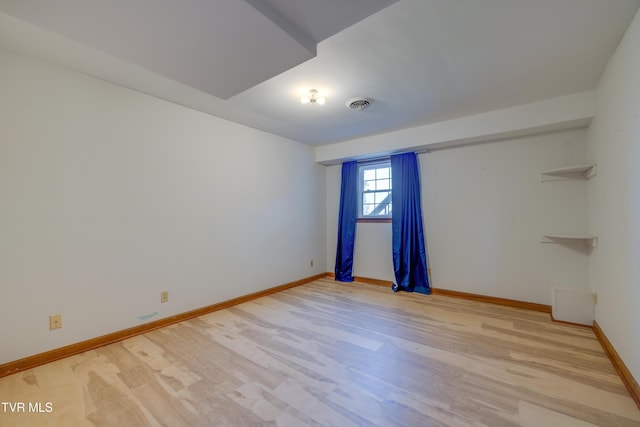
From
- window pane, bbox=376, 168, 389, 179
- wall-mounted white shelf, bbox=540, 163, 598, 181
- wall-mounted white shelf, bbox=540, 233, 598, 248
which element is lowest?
wall-mounted white shelf, bbox=540, 233, 598, 248

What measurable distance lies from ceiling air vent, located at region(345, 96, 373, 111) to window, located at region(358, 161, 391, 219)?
5.68ft

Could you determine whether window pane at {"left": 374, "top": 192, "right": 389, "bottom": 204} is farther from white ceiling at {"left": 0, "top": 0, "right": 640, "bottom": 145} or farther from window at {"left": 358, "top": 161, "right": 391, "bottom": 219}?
white ceiling at {"left": 0, "top": 0, "right": 640, "bottom": 145}

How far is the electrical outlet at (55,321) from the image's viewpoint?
215 cm

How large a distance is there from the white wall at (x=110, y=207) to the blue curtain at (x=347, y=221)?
5.21ft

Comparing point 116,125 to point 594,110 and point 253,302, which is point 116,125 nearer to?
point 253,302

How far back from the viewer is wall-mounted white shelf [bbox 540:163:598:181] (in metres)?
2.72

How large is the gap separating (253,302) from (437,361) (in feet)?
7.77

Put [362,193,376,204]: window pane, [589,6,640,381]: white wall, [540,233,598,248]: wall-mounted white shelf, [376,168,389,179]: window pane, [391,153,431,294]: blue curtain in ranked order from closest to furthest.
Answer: [589,6,640,381]: white wall, [540,233,598,248]: wall-mounted white shelf, [391,153,431,294]: blue curtain, [376,168,389,179]: window pane, [362,193,376,204]: window pane

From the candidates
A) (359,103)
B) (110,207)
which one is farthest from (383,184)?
(110,207)

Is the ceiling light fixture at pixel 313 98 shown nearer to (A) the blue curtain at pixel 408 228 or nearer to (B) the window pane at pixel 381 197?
(A) the blue curtain at pixel 408 228

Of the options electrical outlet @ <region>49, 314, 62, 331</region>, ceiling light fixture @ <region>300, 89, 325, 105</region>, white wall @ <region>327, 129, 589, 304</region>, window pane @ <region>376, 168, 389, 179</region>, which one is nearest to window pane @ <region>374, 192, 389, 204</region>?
window pane @ <region>376, 168, 389, 179</region>

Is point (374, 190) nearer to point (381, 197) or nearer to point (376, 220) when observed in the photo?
point (381, 197)

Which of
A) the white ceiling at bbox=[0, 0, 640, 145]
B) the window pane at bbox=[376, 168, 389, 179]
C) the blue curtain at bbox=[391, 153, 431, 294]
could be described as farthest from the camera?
the window pane at bbox=[376, 168, 389, 179]

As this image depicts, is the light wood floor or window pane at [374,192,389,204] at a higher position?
window pane at [374,192,389,204]
